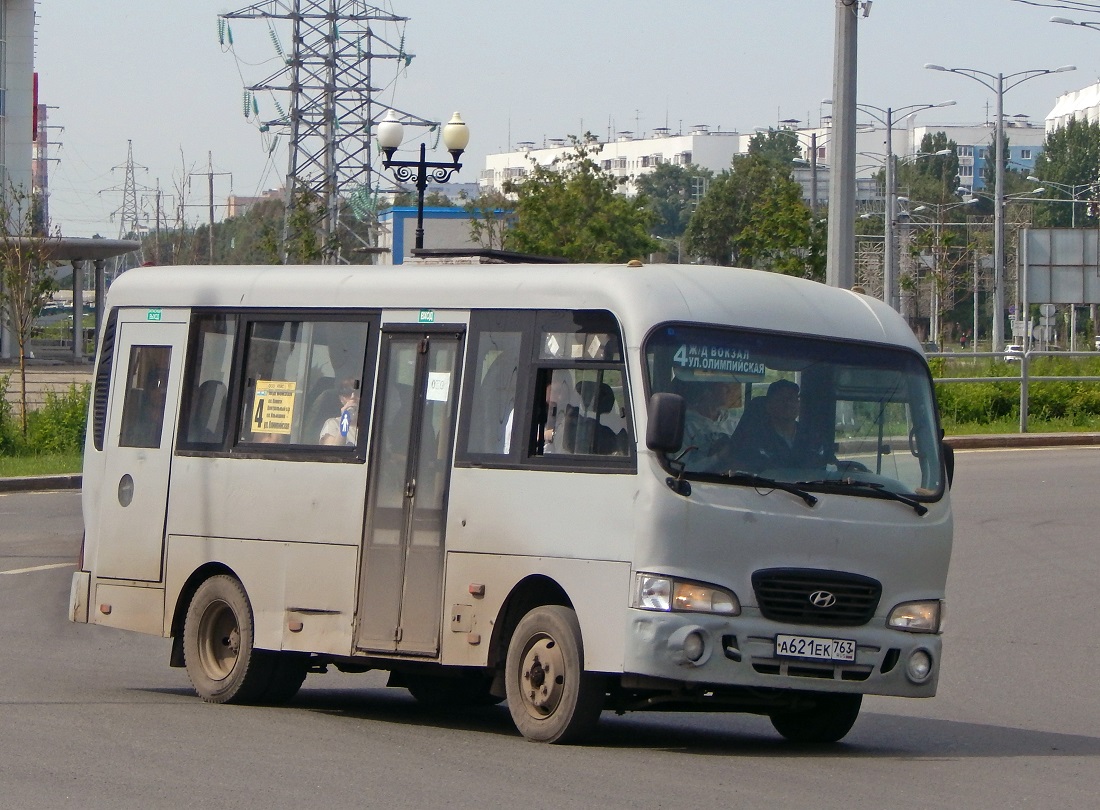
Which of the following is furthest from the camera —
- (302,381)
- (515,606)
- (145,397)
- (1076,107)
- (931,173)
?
(1076,107)

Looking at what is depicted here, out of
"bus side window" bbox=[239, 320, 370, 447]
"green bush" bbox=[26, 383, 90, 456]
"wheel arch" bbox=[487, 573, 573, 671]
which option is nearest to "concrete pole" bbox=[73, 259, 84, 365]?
"green bush" bbox=[26, 383, 90, 456]

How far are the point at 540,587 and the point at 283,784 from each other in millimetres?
2095

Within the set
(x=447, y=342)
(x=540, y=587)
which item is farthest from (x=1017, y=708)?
(x=447, y=342)

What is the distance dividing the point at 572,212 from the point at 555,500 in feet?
133

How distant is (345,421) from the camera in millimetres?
10062

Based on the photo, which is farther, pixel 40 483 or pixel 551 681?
pixel 40 483

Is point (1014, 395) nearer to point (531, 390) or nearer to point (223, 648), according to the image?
Answer: point (223, 648)

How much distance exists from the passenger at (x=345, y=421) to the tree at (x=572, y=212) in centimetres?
3542

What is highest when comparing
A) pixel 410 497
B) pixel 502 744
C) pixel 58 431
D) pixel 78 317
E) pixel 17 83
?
pixel 17 83

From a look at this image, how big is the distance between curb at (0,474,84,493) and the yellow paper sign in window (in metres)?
14.5

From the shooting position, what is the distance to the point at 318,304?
10.4m

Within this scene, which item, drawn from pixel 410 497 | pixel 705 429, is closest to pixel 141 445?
pixel 410 497

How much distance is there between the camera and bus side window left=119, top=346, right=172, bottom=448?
36.7ft

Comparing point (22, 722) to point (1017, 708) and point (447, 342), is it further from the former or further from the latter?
point (1017, 708)
